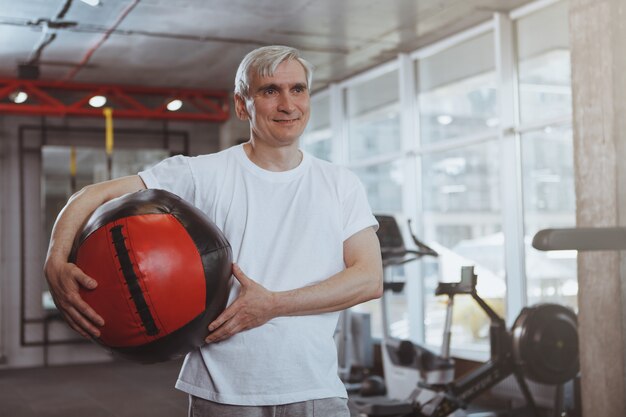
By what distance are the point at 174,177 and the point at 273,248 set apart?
0.31m

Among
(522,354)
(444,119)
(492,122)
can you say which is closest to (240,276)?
(522,354)

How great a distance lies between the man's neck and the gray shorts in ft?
1.80

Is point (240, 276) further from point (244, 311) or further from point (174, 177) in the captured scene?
point (174, 177)

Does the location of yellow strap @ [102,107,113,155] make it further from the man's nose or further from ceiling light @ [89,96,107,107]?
the man's nose

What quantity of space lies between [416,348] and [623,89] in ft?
10.3

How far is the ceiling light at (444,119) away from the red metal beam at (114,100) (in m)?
3.22

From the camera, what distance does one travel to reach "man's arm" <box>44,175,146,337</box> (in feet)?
5.51

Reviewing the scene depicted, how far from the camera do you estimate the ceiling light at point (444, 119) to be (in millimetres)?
7106

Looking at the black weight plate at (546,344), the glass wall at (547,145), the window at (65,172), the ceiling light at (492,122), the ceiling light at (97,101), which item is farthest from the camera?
the window at (65,172)

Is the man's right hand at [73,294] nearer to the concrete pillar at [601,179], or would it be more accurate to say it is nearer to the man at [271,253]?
the man at [271,253]

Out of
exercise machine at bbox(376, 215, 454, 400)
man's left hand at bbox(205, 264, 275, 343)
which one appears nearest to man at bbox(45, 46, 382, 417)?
man's left hand at bbox(205, 264, 275, 343)

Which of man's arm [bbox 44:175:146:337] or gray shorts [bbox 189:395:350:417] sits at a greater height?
man's arm [bbox 44:175:146:337]

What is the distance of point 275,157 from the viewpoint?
6.14ft

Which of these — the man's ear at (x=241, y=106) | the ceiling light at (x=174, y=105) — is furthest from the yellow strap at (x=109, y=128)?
the man's ear at (x=241, y=106)
